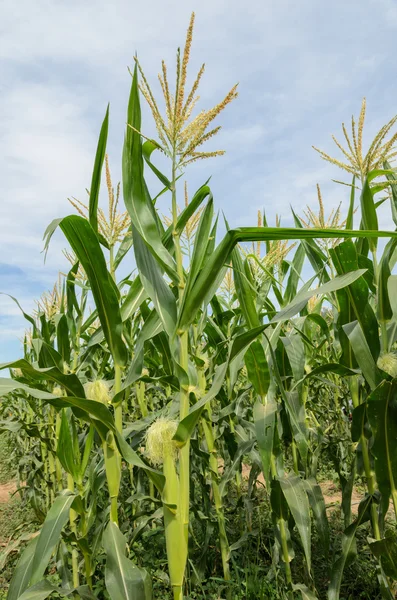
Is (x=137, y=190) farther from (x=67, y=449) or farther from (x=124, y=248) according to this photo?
(x=67, y=449)

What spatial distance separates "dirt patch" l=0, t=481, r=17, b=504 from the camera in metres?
5.43

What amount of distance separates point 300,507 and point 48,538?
964mm

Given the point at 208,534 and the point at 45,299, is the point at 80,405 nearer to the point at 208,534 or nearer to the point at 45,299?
the point at 208,534

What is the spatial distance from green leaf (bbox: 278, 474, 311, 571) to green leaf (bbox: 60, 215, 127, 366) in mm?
864

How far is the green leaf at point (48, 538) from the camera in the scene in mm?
1541

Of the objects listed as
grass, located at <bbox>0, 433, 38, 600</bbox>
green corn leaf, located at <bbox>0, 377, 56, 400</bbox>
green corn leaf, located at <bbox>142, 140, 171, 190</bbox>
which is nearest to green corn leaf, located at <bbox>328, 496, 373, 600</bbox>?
green corn leaf, located at <bbox>0, 377, 56, 400</bbox>

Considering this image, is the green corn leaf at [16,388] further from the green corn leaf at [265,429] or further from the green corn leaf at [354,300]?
the green corn leaf at [354,300]

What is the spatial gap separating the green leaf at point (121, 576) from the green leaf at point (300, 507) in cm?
63

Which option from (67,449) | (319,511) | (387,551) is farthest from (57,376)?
(387,551)

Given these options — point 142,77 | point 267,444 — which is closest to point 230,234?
point 142,77

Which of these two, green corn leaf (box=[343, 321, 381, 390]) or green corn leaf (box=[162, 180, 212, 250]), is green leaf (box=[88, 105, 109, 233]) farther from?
green corn leaf (box=[343, 321, 381, 390])

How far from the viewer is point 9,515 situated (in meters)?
4.71

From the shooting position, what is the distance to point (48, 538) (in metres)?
1.55

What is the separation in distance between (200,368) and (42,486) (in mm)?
2595
